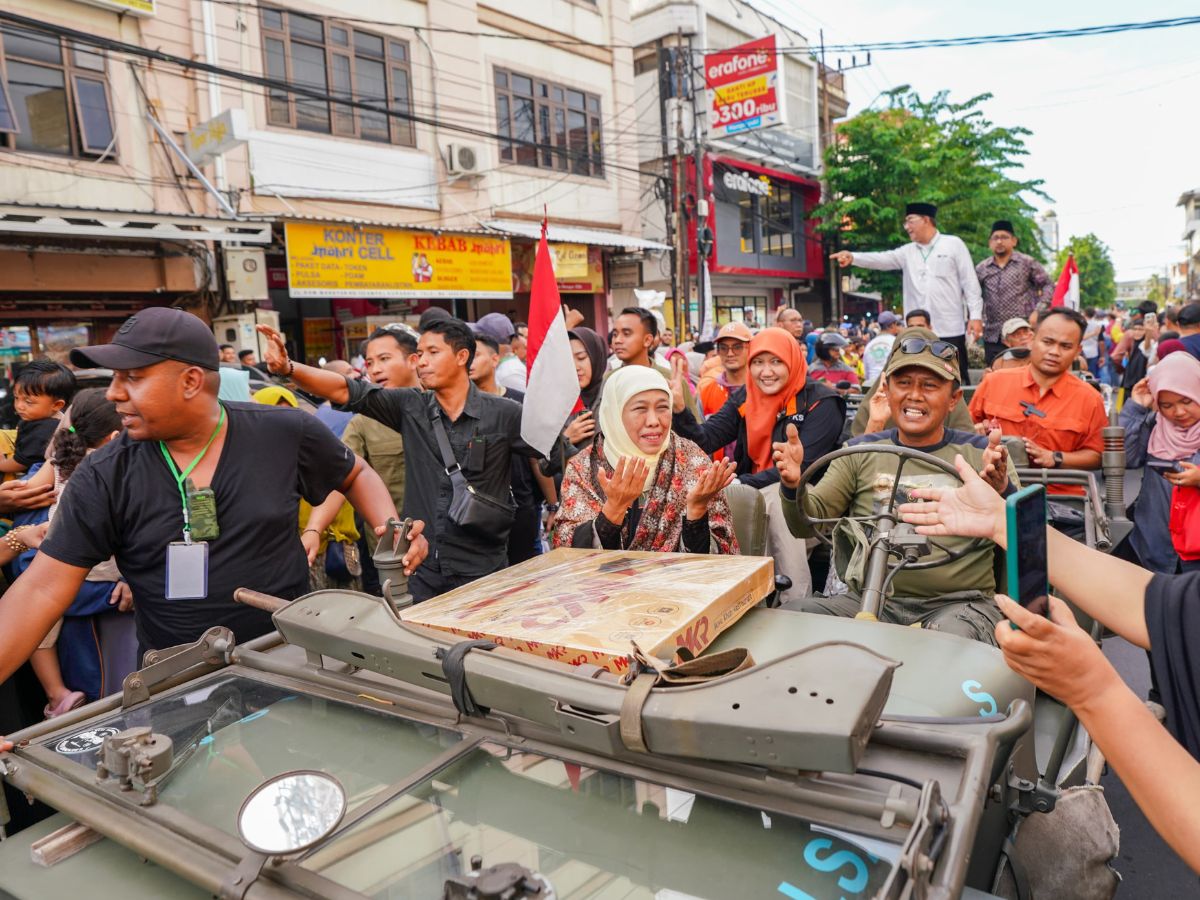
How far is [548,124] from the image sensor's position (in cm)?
1822

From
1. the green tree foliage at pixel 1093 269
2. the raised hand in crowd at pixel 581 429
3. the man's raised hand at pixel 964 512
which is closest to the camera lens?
the man's raised hand at pixel 964 512

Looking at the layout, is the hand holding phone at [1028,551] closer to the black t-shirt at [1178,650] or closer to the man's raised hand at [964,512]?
the black t-shirt at [1178,650]

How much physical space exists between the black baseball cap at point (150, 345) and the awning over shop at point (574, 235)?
13.7 m

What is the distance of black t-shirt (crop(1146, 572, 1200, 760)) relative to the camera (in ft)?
5.35

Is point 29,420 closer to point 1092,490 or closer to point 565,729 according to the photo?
point 565,729

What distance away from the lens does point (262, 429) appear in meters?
2.84

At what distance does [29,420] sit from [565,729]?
4226mm

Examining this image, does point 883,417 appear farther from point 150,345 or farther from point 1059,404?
point 150,345

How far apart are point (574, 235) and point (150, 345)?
1592cm

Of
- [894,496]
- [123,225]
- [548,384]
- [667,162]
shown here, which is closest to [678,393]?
[548,384]

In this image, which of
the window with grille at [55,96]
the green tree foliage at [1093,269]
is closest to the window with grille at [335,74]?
the window with grille at [55,96]

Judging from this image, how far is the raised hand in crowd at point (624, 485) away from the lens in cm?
304

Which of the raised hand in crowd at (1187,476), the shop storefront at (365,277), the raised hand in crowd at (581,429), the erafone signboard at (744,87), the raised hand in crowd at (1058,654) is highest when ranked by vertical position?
the erafone signboard at (744,87)

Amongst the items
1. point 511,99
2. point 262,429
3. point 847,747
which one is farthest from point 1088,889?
point 511,99
